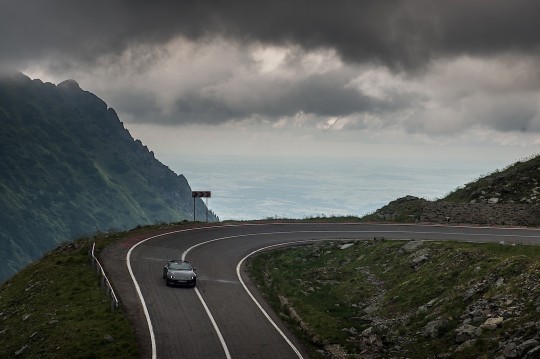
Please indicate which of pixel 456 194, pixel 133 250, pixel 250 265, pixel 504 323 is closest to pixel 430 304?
pixel 504 323

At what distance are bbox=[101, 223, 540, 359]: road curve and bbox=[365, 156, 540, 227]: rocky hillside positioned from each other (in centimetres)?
314

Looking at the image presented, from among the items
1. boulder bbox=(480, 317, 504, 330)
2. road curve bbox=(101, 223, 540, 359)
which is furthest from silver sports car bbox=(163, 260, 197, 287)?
boulder bbox=(480, 317, 504, 330)

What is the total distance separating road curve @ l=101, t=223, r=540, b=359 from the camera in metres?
23.4

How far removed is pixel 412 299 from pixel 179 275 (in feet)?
49.0

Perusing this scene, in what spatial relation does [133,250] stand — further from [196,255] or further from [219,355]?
[219,355]

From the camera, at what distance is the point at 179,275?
32.1m

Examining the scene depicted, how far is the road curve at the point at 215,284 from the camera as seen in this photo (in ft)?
76.8

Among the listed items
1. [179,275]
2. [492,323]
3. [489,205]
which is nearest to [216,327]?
[179,275]

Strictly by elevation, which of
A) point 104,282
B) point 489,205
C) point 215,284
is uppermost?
point 489,205

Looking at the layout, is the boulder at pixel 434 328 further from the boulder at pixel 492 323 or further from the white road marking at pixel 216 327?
the white road marking at pixel 216 327

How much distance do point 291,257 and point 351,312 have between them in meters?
12.8

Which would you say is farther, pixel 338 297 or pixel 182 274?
pixel 182 274

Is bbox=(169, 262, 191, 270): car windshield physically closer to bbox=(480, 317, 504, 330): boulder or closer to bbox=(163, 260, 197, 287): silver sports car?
bbox=(163, 260, 197, 287): silver sports car

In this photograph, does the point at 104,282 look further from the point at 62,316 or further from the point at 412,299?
the point at 412,299
